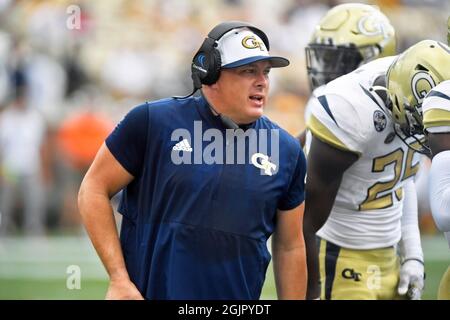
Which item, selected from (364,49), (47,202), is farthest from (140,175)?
(47,202)

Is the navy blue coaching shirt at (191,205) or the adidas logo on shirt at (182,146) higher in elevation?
the adidas logo on shirt at (182,146)

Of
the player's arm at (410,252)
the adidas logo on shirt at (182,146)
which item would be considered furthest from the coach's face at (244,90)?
the player's arm at (410,252)

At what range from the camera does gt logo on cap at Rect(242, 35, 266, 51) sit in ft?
14.0

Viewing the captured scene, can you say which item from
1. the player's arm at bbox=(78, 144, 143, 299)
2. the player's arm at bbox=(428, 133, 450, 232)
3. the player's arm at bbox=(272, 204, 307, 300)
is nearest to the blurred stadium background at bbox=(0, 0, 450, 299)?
the player's arm at bbox=(272, 204, 307, 300)

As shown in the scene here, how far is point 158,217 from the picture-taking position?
426 cm

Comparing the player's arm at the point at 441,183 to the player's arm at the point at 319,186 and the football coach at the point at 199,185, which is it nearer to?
the football coach at the point at 199,185

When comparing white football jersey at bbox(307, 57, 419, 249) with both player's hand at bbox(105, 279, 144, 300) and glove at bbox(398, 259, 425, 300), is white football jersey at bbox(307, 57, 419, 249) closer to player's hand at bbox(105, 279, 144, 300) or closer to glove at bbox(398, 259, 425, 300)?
glove at bbox(398, 259, 425, 300)

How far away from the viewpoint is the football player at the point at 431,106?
4062mm

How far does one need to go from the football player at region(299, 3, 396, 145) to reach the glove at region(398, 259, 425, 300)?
98 centimetres

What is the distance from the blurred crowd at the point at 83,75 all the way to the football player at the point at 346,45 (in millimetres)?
7176

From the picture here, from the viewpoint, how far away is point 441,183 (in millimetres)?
4047

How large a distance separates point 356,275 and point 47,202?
29.4 ft
